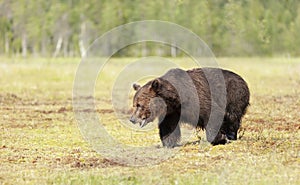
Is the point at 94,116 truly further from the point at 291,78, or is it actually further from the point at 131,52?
the point at 131,52

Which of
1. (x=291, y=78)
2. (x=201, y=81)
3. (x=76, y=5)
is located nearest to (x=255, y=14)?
(x=291, y=78)

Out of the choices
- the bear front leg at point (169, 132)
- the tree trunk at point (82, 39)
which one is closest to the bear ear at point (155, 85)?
the bear front leg at point (169, 132)

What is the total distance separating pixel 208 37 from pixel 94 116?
130ft

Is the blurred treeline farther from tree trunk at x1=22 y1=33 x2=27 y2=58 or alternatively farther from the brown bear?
the brown bear

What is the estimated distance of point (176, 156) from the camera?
1224cm

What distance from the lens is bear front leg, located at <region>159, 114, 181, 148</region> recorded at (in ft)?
43.5

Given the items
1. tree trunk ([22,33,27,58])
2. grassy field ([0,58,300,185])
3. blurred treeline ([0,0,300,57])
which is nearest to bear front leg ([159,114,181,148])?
grassy field ([0,58,300,185])

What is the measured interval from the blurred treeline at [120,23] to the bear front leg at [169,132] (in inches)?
822

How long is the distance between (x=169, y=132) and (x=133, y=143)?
5.25 ft

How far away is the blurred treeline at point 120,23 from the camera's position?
1756 inches

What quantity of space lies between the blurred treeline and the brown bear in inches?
795

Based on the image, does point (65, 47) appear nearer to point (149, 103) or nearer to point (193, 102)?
point (193, 102)

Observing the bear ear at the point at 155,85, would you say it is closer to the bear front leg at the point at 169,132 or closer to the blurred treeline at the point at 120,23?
the bear front leg at the point at 169,132

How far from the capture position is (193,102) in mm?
13031
